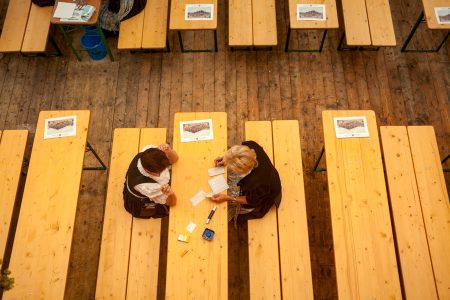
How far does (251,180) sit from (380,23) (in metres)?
2.98

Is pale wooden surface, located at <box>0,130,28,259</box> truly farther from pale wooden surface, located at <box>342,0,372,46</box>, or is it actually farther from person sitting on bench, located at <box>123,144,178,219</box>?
pale wooden surface, located at <box>342,0,372,46</box>

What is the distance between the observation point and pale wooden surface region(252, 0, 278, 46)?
484 cm

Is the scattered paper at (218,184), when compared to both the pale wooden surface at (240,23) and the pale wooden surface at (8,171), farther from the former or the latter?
the pale wooden surface at (240,23)

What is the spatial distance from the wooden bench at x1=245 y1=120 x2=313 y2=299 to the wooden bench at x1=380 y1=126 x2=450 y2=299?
84 centimetres

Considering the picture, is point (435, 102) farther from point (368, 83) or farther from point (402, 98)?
point (368, 83)

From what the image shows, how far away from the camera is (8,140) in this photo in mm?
3895

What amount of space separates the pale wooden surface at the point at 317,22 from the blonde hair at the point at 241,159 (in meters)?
2.23

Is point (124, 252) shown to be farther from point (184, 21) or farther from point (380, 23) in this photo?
point (380, 23)

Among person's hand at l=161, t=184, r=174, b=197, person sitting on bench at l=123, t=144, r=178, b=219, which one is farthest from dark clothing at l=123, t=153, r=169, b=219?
person's hand at l=161, t=184, r=174, b=197

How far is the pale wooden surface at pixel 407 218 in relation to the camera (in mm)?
3279

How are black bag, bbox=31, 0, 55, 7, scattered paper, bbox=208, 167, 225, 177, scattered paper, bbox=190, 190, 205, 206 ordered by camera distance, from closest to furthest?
1. scattered paper, bbox=190, 190, 205, 206
2. scattered paper, bbox=208, 167, 225, 177
3. black bag, bbox=31, 0, 55, 7

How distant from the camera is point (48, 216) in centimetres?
347

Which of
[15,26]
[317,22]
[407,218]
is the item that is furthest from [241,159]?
[15,26]

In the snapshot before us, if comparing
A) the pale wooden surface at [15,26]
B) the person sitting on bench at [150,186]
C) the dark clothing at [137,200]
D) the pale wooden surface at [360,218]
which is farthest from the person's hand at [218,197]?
the pale wooden surface at [15,26]
